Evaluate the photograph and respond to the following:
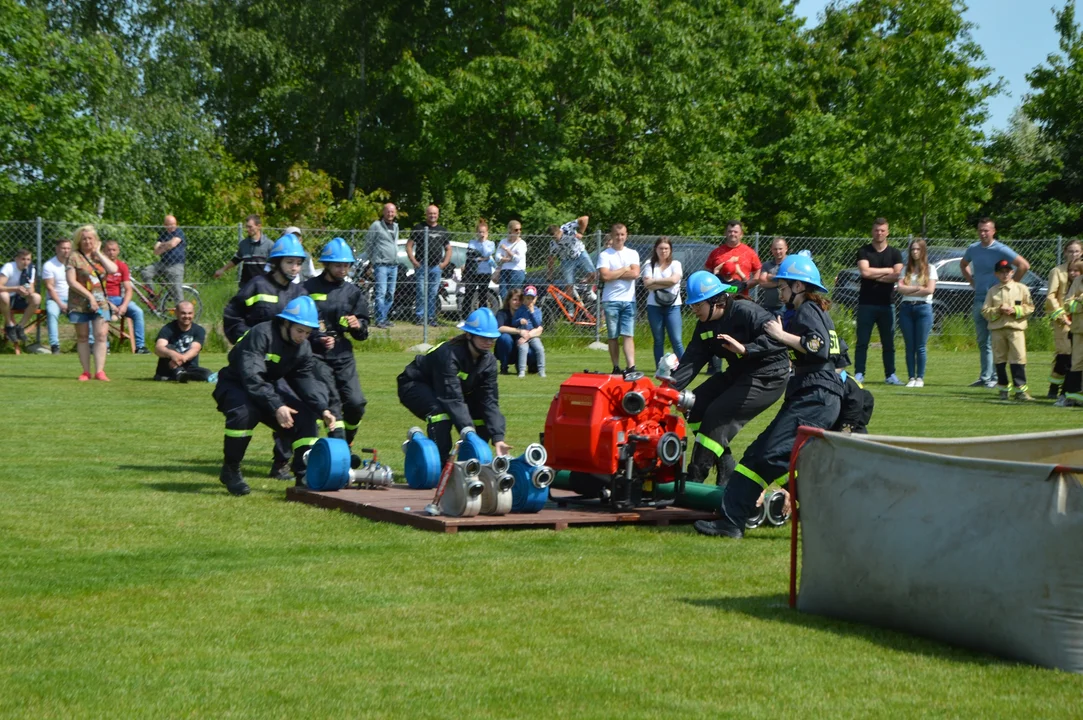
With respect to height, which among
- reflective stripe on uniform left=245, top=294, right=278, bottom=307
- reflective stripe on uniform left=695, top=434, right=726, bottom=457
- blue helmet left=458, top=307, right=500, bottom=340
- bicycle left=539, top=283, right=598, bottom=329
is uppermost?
bicycle left=539, top=283, right=598, bottom=329

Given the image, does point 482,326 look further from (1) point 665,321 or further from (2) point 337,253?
(1) point 665,321

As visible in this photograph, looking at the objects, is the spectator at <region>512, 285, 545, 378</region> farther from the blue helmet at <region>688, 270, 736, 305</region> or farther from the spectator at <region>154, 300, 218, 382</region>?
the blue helmet at <region>688, 270, 736, 305</region>

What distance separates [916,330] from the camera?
2042 centimetres

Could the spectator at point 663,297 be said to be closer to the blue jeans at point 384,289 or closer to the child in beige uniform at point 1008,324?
the child in beige uniform at point 1008,324

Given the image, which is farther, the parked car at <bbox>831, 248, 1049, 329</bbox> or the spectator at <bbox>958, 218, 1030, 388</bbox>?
the parked car at <bbox>831, 248, 1049, 329</bbox>

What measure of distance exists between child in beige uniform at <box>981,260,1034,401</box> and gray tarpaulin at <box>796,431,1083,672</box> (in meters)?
12.0

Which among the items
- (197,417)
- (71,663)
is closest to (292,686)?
(71,663)

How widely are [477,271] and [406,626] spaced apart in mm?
18869

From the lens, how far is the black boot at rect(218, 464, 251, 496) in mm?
10891

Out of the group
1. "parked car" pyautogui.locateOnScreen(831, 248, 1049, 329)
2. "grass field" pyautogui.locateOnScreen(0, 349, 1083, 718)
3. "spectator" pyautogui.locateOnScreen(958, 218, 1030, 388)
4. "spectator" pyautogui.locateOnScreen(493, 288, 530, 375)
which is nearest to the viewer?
"grass field" pyautogui.locateOnScreen(0, 349, 1083, 718)

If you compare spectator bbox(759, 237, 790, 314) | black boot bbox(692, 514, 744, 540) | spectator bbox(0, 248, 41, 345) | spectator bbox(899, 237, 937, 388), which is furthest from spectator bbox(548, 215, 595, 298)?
black boot bbox(692, 514, 744, 540)

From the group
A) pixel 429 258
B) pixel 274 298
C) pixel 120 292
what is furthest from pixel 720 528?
pixel 429 258

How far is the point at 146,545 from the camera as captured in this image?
8.77m

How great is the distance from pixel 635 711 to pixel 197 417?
442 inches
